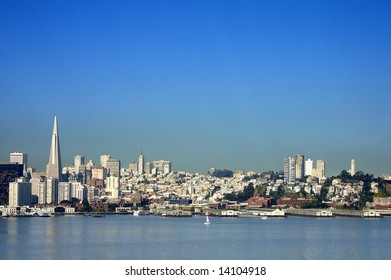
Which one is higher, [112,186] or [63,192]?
[112,186]

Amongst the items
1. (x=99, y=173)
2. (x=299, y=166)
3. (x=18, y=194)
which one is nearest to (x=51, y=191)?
(x=18, y=194)

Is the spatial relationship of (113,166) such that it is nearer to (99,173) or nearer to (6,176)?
(99,173)

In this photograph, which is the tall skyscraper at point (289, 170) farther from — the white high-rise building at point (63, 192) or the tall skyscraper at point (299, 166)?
the white high-rise building at point (63, 192)

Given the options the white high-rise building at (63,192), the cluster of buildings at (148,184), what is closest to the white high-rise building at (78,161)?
the cluster of buildings at (148,184)

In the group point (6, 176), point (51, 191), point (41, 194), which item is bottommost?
point (41, 194)
